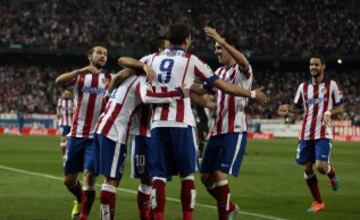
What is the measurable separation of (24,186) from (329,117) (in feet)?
21.3

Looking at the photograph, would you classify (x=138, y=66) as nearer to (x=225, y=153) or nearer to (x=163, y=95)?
(x=163, y=95)

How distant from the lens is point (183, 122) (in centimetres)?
993

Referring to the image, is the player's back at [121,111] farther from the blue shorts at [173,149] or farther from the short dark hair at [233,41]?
the short dark hair at [233,41]

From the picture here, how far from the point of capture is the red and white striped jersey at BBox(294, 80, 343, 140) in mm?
15180

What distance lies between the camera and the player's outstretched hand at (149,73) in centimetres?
973

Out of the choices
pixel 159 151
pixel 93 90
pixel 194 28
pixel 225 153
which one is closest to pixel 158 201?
pixel 159 151

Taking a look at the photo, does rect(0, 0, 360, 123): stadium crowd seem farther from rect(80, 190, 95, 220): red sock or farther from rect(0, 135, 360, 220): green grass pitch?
rect(80, 190, 95, 220): red sock

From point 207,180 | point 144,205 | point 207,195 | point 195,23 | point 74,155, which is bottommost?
point 207,195

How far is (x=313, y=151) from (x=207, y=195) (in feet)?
7.50

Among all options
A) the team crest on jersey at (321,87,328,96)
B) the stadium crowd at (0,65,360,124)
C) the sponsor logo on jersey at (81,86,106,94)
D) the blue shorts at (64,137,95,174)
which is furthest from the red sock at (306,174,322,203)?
the stadium crowd at (0,65,360,124)

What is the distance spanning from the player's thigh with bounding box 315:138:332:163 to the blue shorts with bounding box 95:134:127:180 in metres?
5.41

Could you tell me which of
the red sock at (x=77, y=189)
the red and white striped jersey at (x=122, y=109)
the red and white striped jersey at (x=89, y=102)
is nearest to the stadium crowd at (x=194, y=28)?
the red sock at (x=77, y=189)

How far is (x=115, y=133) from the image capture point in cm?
1048

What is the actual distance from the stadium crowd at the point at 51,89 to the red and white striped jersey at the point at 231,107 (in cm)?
4064
